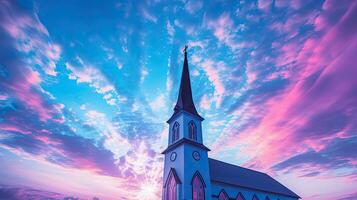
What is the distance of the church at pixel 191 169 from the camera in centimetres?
2780

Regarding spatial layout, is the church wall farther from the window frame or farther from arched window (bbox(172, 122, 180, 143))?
arched window (bbox(172, 122, 180, 143))

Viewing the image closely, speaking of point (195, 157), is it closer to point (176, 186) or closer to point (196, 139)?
point (196, 139)

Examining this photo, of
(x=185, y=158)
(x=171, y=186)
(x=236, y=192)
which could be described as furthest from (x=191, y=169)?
(x=236, y=192)

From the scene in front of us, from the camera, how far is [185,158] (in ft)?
93.4

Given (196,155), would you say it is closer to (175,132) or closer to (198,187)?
(198,187)

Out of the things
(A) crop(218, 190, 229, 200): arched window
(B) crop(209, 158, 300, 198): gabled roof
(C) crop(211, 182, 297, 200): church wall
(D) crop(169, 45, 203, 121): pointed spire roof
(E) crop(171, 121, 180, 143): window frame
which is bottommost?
(A) crop(218, 190, 229, 200): arched window

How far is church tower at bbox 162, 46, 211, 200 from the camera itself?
89.9 feet

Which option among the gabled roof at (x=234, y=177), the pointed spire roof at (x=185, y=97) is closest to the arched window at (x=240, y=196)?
the gabled roof at (x=234, y=177)

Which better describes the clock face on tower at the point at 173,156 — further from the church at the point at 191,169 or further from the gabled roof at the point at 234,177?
the gabled roof at the point at 234,177

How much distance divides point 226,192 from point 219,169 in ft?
16.9

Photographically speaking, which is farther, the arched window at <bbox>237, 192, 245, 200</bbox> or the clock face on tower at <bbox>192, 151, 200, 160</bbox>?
the arched window at <bbox>237, 192, 245, 200</bbox>

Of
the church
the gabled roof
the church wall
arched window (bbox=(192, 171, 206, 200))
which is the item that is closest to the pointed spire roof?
the church

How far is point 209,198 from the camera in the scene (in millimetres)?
28719

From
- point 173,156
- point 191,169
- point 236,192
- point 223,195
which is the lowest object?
point 223,195
